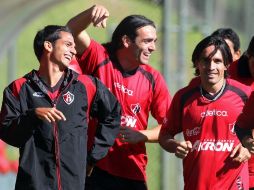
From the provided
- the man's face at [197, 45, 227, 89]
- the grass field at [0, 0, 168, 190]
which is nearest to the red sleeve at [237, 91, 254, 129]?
the man's face at [197, 45, 227, 89]

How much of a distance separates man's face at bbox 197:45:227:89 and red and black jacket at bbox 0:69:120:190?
0.83 metres

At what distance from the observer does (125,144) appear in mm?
8812

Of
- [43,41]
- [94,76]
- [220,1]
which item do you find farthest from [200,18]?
[43,41]

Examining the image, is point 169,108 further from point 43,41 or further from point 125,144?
point 43,41

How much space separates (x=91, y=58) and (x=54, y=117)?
1.47 metres

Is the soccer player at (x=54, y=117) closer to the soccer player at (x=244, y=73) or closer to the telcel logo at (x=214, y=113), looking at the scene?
the telcel logo at (x=214, y=113)

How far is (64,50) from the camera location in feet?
26.2

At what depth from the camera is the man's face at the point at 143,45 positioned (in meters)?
8.78

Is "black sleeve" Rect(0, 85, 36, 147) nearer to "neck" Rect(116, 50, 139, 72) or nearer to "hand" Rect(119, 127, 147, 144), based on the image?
"hand" Rect(119, 127, 147, 144)

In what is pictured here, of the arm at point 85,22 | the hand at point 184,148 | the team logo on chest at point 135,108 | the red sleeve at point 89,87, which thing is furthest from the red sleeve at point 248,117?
the team logo on chest at point 135,108

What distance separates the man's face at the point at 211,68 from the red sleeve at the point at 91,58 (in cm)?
88

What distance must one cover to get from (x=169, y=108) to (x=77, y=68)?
0.76m

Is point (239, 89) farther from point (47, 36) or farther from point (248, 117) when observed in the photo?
point (47, 36)

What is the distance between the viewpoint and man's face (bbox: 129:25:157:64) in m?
8.78
